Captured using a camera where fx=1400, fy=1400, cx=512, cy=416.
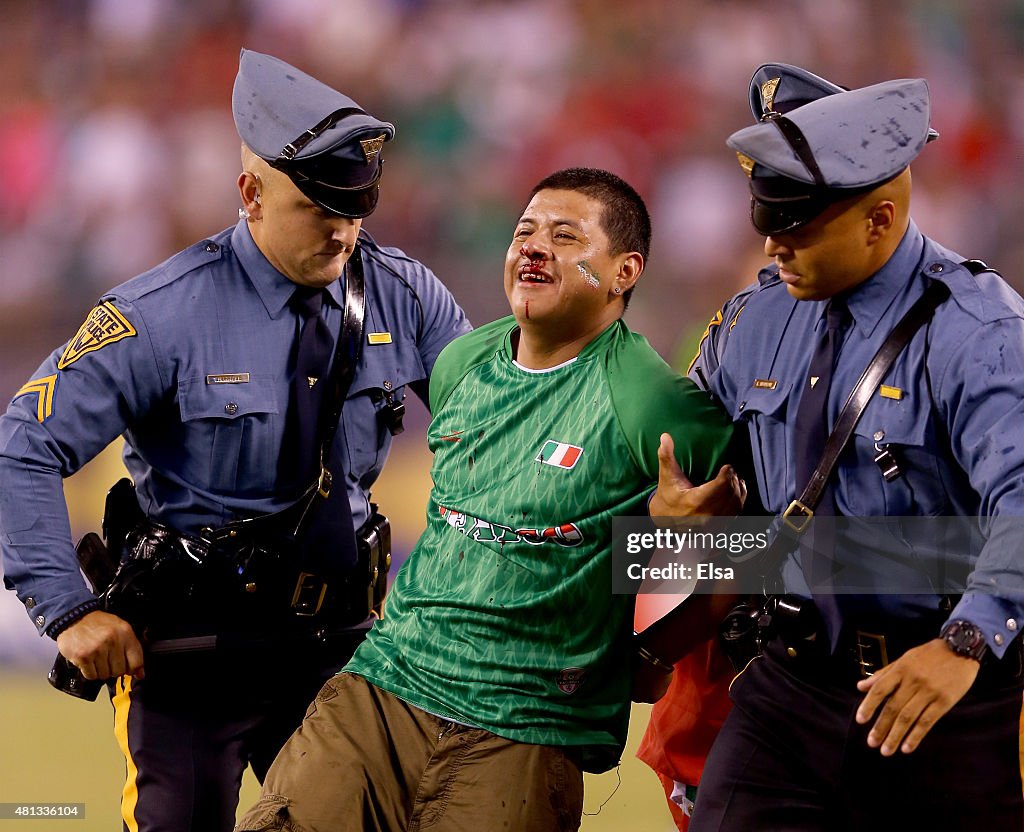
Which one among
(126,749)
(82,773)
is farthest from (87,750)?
(126,749)

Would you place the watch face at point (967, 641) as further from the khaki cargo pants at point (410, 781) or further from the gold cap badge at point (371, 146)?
the gold cap badge at point (371, 146)

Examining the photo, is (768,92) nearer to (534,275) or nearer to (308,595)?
(534,275)

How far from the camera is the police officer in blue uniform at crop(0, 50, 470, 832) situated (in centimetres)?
307

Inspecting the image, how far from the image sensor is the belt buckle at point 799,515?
99.0 inches

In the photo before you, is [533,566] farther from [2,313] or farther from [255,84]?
[2,313]

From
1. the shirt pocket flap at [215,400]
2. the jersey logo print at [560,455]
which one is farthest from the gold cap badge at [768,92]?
the shirt pocket flap at [215,400]

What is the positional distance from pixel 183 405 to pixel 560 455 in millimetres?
A: 975

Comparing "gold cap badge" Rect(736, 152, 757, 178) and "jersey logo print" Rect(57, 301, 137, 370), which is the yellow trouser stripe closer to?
"jersey logo print" Rect(57, 301, 137, 370)

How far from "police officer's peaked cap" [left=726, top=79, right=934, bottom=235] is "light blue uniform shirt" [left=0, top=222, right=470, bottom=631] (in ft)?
3.99

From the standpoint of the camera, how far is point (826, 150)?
248cm

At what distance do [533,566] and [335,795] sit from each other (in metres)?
0.55

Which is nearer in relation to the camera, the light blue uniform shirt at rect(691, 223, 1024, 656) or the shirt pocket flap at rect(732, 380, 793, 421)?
the light blue uniform shirt at rect(691, 223, 1024, 656)

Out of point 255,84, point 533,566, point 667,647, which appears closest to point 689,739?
point 667,647

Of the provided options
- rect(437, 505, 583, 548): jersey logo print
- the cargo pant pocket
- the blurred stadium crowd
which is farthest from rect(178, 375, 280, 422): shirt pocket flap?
the blurred stadium crowd
